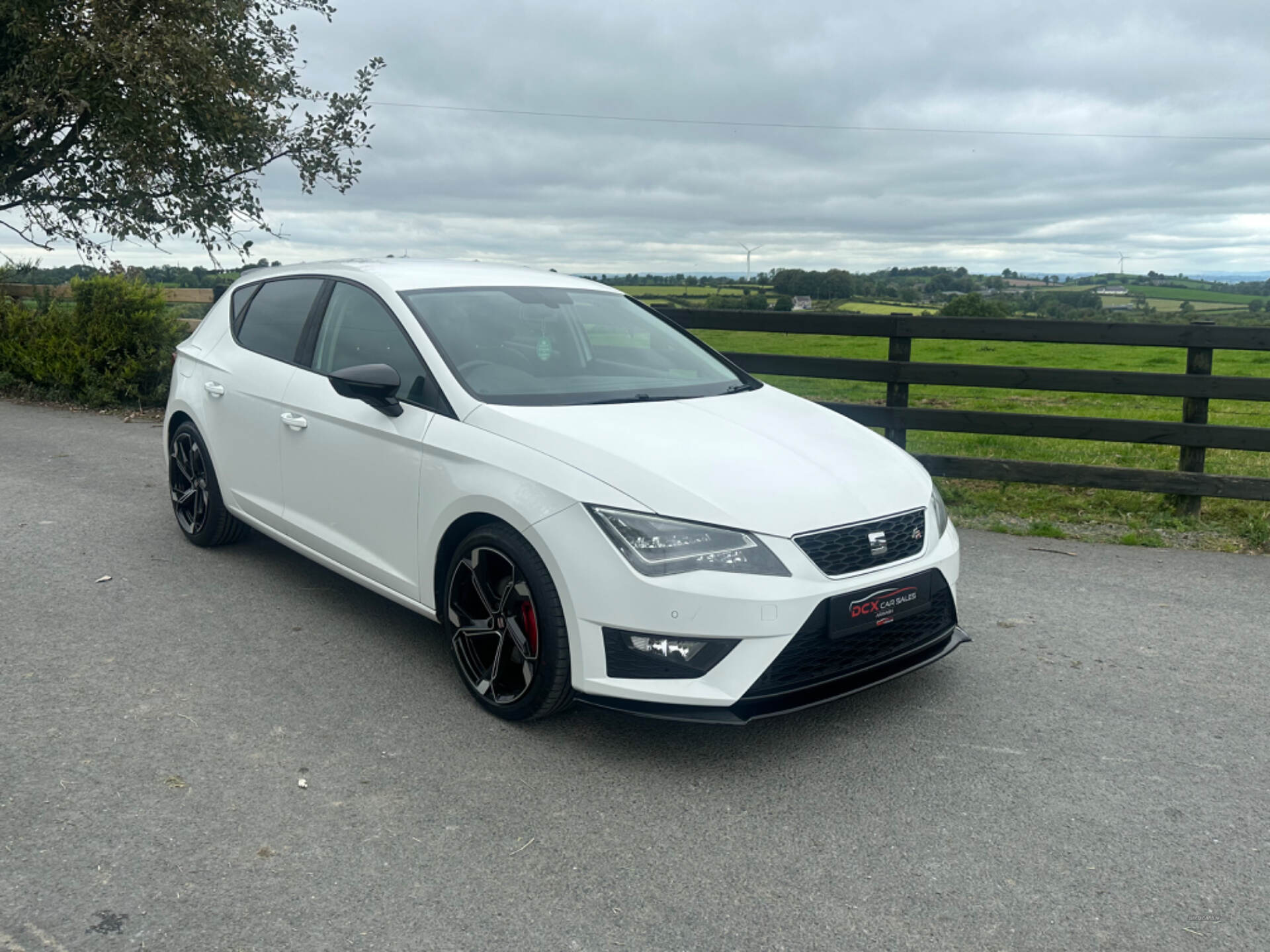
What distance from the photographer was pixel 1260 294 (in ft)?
35.2

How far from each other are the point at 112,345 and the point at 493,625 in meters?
10.3

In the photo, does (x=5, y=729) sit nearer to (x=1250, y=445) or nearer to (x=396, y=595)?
(x=396, y=595)

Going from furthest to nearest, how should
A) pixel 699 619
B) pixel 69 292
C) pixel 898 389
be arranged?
pixel 69 292 → pixel 898 389 → pixel 699 619

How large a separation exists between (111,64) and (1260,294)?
1326 centimetres

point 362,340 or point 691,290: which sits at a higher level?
point 691,290

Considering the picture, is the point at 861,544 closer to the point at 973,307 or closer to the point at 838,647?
the point at 838,647

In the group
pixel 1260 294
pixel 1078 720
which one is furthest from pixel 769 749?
pixel 1260 294

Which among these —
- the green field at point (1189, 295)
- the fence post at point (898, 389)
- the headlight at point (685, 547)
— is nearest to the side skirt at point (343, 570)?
the headlight at point (685, 547)

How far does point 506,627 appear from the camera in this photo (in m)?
3.79

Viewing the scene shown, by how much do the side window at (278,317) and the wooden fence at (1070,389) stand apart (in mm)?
3525

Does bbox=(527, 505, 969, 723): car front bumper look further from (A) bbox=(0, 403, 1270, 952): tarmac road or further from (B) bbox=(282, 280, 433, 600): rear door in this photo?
(B) bbox=(282, 280, 433, 600): rear door

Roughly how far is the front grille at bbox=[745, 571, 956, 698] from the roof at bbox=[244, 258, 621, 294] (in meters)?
2.38

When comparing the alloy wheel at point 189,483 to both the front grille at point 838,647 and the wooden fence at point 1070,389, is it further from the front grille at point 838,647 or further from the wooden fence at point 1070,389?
the wooden fence at point 1070,389

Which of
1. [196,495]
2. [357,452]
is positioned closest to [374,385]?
[357,452]
